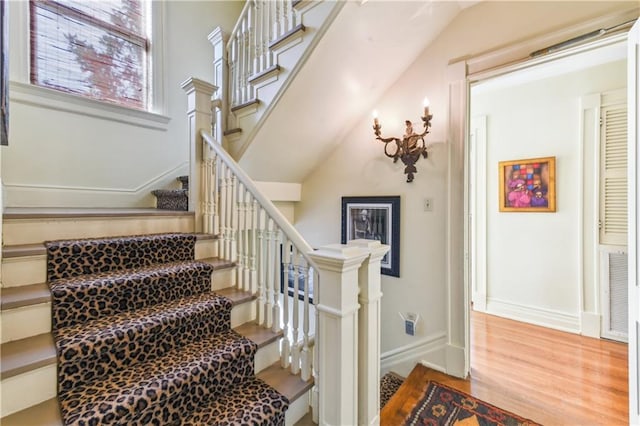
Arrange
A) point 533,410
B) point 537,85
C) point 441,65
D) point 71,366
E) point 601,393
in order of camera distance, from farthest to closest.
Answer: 1. point 537,85
2. point 441,65
3. point 601,393
4. point 533,410
5. point 71,366

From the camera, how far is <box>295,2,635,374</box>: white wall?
1.85m

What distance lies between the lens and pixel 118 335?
45.2 inches

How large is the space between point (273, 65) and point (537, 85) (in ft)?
9.20

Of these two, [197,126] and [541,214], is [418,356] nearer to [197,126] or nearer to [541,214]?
[541,214]

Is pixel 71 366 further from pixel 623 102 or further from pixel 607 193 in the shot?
pixel 623 102

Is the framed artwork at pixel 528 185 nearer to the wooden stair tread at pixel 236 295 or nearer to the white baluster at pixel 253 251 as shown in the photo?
the white baluster at pixel 253 251

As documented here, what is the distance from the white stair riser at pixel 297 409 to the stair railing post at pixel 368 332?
0.89ft

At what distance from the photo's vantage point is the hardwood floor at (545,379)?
163 cm

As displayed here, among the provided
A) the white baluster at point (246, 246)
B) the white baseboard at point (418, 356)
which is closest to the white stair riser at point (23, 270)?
the white baluster at point (246, 246)

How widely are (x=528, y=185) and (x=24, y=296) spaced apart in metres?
4.04

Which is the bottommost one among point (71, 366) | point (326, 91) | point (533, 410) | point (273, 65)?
point (533, 410)

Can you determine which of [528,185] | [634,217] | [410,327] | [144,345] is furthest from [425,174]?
[144,345]

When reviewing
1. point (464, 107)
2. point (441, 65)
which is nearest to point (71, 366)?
point (464, 107)

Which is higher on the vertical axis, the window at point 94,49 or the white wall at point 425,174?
the window at point 94,49
